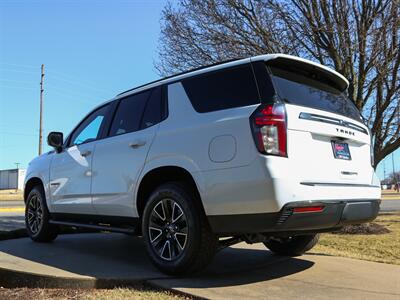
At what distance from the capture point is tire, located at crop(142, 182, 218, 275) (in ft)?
15.5

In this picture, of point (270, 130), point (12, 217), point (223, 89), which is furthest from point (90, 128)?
point (12, 217)

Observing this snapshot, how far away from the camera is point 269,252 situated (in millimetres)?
6520

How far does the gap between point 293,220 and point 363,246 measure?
12.6ft

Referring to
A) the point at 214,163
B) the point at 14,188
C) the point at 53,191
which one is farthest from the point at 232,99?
the point at 14,188

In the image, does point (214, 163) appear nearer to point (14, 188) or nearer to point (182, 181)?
point (182, 181)

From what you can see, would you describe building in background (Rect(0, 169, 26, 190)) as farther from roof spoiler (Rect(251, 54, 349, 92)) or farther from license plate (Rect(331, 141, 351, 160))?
license plate (Rect(331, 141, 351, 160))

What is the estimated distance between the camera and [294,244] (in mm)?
6031

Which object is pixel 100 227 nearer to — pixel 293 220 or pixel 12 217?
pixel 293 220

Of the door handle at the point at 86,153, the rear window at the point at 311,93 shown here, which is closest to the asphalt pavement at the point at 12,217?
the door handle at the point at 86,153

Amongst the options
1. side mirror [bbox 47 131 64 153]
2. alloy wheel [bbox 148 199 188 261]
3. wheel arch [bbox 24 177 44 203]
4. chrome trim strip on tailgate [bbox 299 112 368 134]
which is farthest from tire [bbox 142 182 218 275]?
wheel arch [bbox 24 177 44 203]

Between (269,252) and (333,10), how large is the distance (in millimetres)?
5263

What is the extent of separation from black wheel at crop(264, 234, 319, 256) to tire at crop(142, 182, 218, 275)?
1545mm

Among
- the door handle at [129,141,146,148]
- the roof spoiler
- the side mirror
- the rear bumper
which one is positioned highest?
the roof spoiler

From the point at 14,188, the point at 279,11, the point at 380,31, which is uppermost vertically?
the point at 279,11
